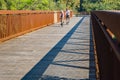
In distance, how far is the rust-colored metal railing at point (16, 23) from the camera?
16625 millimetres

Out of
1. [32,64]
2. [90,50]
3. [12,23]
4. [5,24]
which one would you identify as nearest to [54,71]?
[32,64]

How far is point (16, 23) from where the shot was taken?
19609 mm

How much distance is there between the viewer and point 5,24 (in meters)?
16.9

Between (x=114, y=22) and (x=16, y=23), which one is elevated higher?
(x=114, y=22)

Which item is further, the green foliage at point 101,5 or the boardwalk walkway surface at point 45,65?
the green foliage at point 101,5

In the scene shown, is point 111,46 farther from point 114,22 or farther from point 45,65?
point 45,65

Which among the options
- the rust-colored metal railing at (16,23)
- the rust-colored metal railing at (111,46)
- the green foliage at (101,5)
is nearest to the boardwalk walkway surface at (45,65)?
the rust-colored metal railing at (111,46)

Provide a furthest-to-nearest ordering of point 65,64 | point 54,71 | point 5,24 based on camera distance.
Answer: point 5,24, point 65,64, point 54,71

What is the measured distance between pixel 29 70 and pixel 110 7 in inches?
4419

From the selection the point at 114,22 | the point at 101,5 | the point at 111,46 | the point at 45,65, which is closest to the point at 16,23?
the point at 45,65

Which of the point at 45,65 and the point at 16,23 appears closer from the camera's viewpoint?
the point at 45,65

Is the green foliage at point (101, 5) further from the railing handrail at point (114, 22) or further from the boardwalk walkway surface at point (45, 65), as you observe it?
the railing handrail at point (114, 22)

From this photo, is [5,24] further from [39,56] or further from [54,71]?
[54,71]

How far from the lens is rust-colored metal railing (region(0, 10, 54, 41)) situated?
1662 cm
